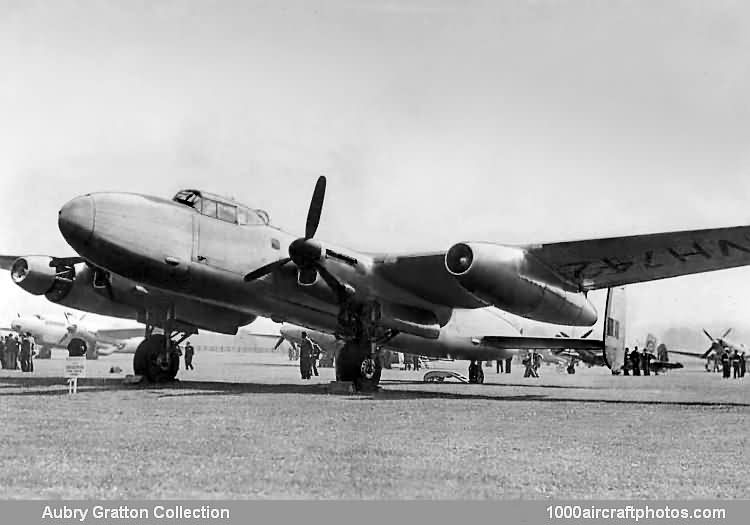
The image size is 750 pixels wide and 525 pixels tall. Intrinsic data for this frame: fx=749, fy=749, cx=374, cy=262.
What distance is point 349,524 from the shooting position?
16.9 ft

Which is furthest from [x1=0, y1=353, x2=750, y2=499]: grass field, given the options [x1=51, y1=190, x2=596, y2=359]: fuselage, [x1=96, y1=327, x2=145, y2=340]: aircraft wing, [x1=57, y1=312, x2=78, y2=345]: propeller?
[x1=96, y1=327, x2=145, y2=340]: aircraft wing

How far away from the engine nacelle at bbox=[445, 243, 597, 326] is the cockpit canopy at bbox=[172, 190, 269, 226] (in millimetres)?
4960

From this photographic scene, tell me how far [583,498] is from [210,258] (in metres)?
12.1

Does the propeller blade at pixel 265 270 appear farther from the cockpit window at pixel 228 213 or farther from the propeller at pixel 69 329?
the propeller at pixel 69 329

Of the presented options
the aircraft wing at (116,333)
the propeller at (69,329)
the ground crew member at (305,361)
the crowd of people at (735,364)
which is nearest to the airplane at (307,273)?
the ground crew member at (305,361)

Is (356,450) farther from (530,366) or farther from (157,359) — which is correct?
(530,366)

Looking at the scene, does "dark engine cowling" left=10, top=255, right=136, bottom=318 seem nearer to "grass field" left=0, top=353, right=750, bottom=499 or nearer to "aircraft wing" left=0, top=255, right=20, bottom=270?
"aircraft wing" left=0, top=255, right=20, bottom=270

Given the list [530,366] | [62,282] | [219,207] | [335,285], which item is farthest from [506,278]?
[530,366]

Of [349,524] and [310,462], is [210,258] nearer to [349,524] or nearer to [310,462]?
[310,462]

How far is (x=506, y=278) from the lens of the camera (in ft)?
52.5

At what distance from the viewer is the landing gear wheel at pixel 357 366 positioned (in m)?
18.4

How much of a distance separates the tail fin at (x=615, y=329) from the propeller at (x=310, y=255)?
8120 millimetres

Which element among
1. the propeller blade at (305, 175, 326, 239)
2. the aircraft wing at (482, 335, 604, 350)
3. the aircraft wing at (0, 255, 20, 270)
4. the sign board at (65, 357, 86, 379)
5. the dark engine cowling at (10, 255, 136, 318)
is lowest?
the sign board at (65, 357, 86, 379)

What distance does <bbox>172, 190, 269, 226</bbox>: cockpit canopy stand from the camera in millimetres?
16859
